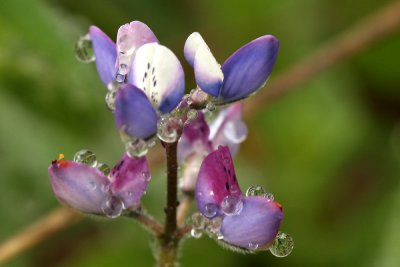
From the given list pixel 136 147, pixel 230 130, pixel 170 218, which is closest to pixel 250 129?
pixel 230 130

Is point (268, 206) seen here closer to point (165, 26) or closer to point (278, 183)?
point (278, 183)

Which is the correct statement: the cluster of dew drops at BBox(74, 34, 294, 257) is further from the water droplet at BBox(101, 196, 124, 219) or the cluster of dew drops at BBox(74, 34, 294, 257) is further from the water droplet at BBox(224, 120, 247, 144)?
the water droplet at BBox(224, 120, 247, 144)

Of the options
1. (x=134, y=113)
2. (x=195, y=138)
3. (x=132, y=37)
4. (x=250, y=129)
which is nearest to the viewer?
(x=134, y=113)

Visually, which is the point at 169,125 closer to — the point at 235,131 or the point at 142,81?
the point at 142,81

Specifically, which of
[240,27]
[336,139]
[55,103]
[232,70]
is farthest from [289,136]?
[232,70]

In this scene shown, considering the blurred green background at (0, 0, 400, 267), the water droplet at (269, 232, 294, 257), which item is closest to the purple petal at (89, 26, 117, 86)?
the water droplet at (269, 232, 294, 257)

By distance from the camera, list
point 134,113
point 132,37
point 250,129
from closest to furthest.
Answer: point 134,113, point 132,37, point 250,129
